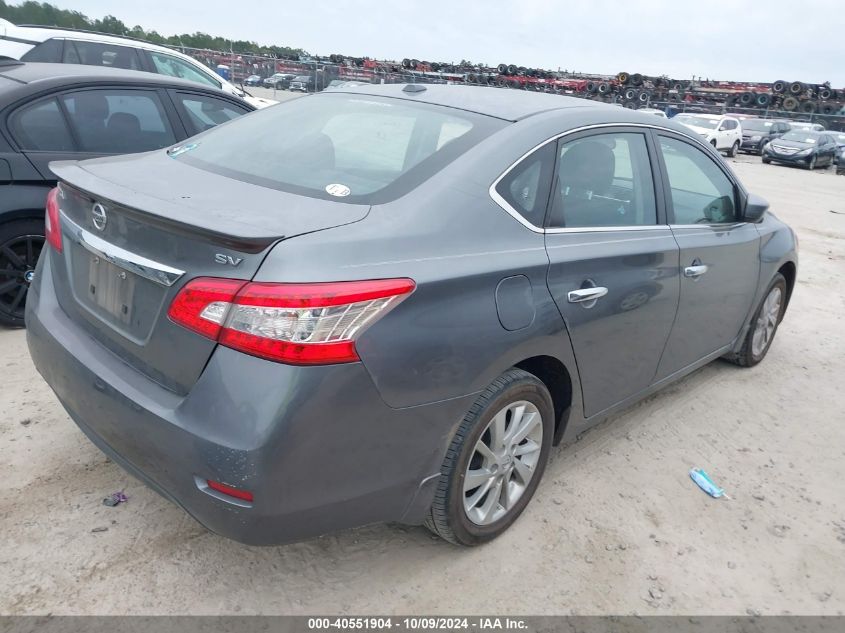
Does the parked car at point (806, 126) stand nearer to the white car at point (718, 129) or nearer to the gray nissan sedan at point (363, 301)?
the white car at point (718, 129)

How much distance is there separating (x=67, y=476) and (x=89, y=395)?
34.8 inches

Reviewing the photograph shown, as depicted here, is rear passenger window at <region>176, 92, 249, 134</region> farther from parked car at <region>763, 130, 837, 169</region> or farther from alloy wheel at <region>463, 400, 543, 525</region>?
parked car at <region>763, 130, 837, 169</region>

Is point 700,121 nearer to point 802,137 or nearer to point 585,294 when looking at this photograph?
point 802,137

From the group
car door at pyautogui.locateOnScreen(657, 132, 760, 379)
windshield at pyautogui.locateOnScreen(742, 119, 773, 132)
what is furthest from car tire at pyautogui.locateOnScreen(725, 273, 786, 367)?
windshield at pyautogui.locateOnScreen(742, 119, 773, 132)

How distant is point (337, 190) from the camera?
2.36 m

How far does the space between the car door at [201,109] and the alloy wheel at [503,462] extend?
3654mm

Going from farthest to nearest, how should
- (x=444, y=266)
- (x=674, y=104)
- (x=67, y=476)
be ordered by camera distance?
(x=674, y=104) < (x=67, y=476) < (x=444, y=266)

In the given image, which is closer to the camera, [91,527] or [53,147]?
[91,527]

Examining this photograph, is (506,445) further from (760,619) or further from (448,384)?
(760,619)

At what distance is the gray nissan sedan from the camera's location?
1906 mm

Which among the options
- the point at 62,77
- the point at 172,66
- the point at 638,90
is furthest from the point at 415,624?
the point at 638,90

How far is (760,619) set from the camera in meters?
2.49

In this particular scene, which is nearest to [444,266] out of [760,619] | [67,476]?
[760,619]

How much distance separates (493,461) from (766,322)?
126 inches
